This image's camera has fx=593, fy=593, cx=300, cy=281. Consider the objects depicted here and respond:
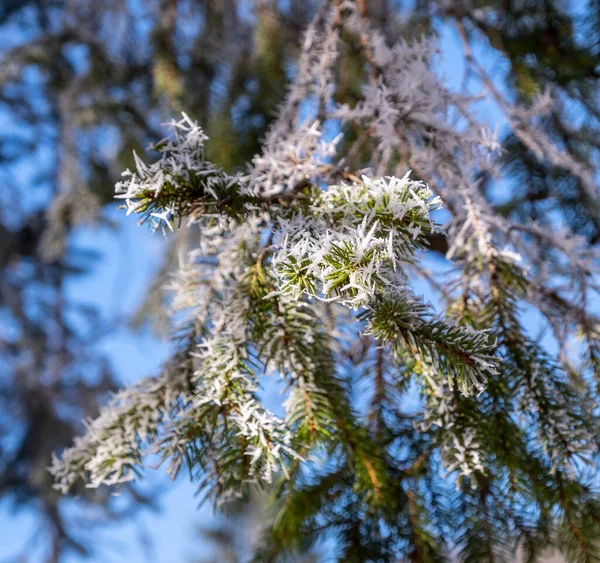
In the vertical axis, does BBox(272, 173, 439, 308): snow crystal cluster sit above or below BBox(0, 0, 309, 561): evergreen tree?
below

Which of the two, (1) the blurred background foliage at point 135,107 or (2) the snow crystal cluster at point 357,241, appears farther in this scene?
(1) the blurred background foliage at point 135,107

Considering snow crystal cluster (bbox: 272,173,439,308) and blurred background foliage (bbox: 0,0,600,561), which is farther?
blurred background foliage (bbox: 0,0,600,561)

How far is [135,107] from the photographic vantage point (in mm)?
2312

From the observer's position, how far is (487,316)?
78 cm

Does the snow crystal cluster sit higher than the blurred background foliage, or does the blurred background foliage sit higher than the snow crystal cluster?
the blurred background foliage

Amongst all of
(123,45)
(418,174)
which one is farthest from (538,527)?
(123,45)

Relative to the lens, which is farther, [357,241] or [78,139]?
[78,139]

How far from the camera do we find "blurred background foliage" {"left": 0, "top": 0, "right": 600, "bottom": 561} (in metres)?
1.56

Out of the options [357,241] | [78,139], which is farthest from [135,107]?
[357,241]

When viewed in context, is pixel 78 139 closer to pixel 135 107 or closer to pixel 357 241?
pixel 135 107

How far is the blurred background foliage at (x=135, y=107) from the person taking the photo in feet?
5.13

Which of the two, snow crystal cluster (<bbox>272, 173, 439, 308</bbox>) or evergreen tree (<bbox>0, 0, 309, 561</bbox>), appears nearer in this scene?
snow crystal cluster (<bbox>272, 173, 439, 308</bbox>)

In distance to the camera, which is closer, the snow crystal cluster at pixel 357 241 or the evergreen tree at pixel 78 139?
the snow crystal cluster at pixel 357 241

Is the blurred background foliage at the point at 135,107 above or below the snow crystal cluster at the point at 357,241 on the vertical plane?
above
